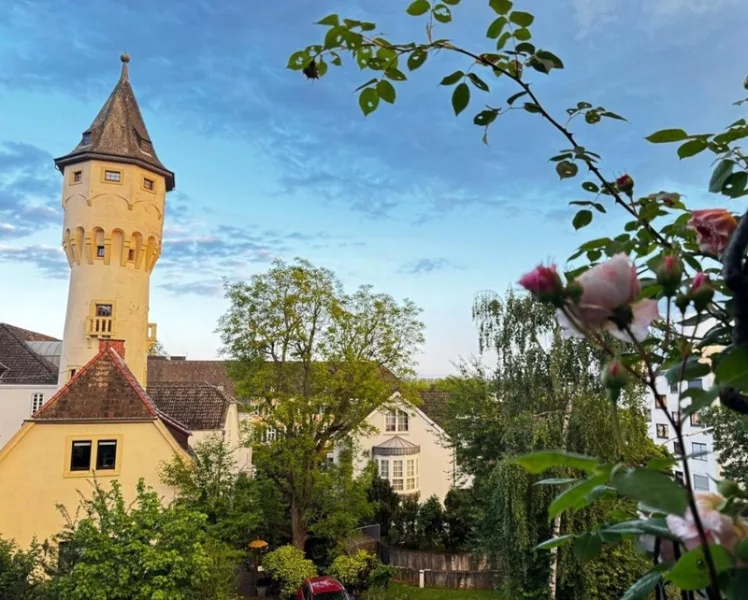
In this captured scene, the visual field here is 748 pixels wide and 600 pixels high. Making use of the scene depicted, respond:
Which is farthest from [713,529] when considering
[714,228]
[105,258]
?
[105,258]

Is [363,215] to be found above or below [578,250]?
above

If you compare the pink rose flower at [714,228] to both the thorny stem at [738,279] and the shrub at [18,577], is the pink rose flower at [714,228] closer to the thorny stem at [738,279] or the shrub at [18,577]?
the thorny stem at [738,279]

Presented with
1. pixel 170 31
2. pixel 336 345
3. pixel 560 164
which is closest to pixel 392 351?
pixel 336 345

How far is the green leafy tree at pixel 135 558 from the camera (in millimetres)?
8375

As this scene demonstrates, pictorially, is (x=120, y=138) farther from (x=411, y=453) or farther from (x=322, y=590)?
(x=411, y=453)

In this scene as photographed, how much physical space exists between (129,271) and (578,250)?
79.4 ft

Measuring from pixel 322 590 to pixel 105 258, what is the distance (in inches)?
636

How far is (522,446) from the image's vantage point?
1209cm

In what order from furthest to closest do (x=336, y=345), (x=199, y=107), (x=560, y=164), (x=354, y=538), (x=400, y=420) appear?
(x=400, y=420) < (x=354, y=538) < (x=336, y=345) < (x=199, y=107) < (x=560, y=164)

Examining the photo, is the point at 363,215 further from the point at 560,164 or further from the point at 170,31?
the point at 560,164

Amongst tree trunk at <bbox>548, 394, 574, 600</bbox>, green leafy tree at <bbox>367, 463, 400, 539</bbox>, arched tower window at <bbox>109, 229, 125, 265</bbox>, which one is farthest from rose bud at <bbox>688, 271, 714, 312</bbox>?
green leafy tree at <bbox>367, 463, 400, 539</bbox>

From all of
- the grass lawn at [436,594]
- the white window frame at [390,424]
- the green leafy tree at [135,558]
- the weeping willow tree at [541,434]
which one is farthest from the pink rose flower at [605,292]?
the white window frame at [390,424]

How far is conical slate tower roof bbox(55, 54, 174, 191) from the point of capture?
22719 mm

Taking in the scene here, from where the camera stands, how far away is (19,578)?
889 centimetres
